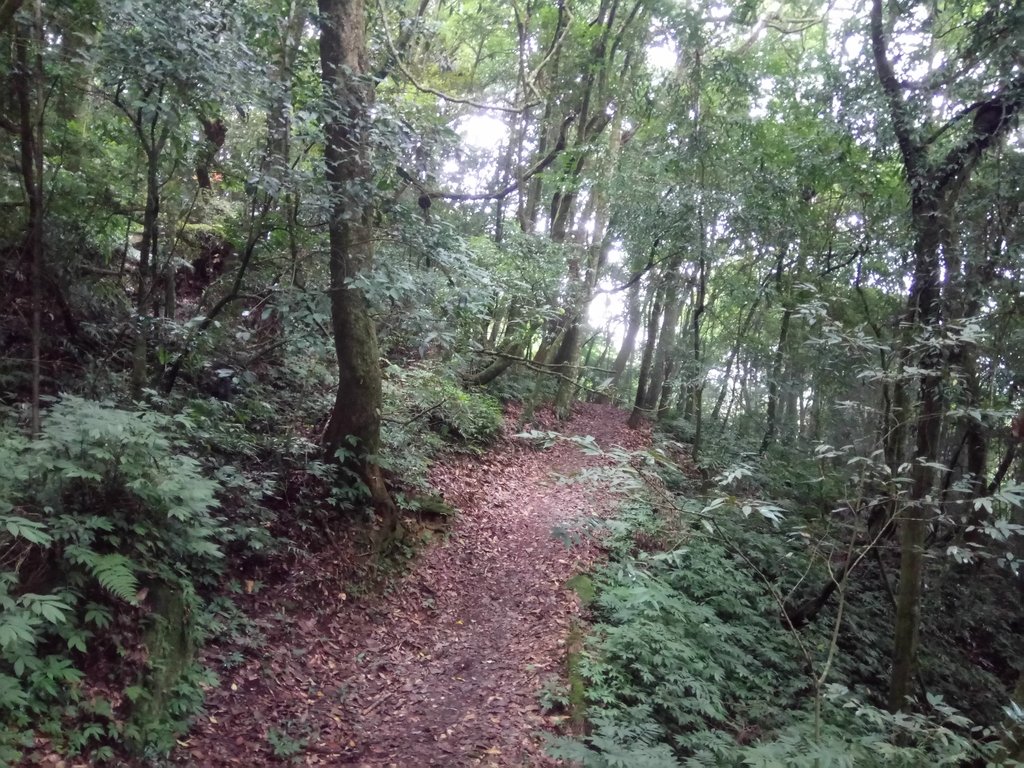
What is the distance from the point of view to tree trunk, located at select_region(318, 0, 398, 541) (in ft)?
21.8

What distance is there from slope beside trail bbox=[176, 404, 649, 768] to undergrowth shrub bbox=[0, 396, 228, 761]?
61cm

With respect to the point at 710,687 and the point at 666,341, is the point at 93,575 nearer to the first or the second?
the point at 710,687

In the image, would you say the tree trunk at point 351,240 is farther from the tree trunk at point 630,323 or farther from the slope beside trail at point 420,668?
the tree trunk at point 630,323

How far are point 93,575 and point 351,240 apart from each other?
4.19 m

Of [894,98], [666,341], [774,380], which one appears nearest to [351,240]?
[894,98]

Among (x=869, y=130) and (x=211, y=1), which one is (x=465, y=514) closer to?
(x=211, y=1)

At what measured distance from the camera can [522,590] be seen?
8.04 m

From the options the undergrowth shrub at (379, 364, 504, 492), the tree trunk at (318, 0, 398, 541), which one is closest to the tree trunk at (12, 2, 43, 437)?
the tree trunk at (318, 0, 398, 541)

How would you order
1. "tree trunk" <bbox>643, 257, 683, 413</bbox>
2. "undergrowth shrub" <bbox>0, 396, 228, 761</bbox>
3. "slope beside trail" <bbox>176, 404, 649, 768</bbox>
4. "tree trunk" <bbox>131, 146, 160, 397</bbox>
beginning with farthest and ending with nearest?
"tree trunk" <bbox>643, 257, 683, 413</bbox> → "tree trunk" <bbox>131, 146, 160, 397</bbox> → "slope beside trail" <bbox>176, 404, 649, 768</bbox> → "undergrowth shrub" <bbox>0, 396, 228, 761</bbox>

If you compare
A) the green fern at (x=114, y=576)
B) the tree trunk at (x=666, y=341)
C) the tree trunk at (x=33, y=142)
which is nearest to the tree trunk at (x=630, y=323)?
the tree trunk at (x=666, y=341)

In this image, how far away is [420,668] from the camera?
6.20 meters

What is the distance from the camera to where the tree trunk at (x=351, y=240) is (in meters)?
6.63

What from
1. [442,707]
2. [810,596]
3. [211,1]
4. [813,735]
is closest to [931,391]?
[813,735]

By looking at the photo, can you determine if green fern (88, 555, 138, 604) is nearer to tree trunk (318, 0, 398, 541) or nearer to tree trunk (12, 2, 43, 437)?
tree trunk (12, 2, 43, 437)
